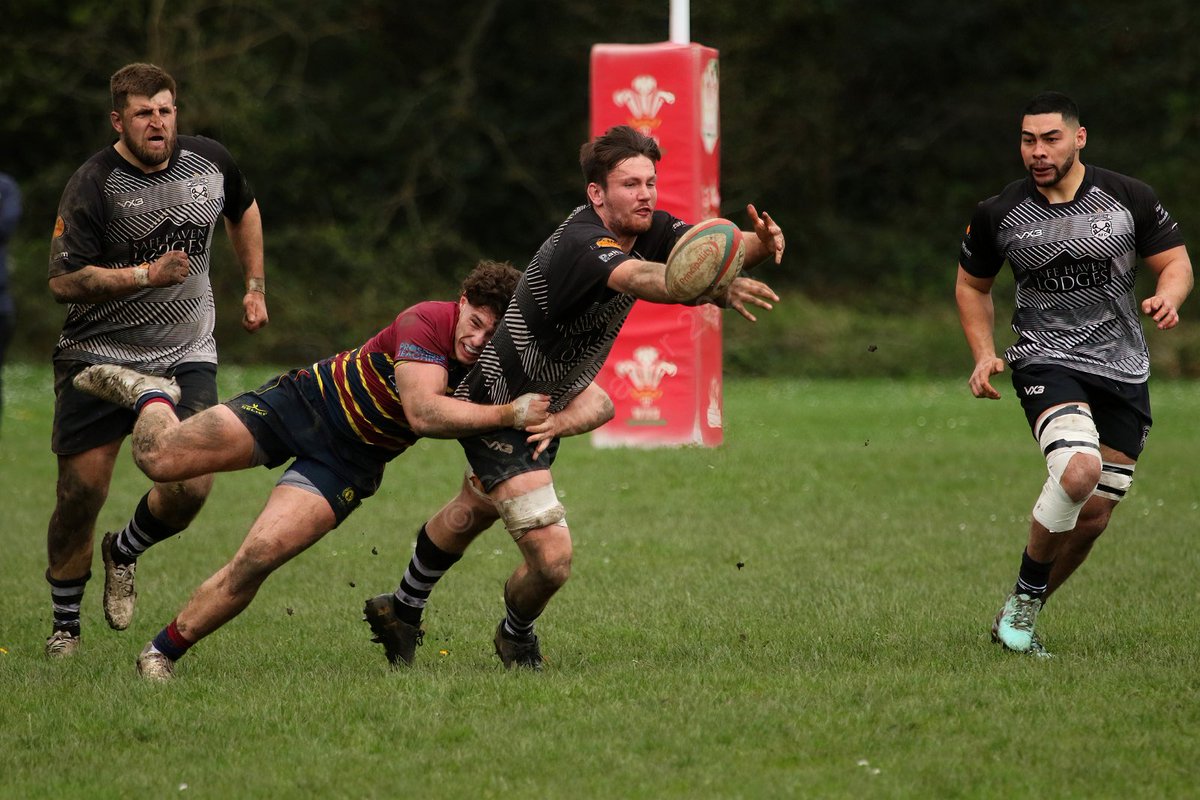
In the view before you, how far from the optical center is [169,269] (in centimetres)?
628

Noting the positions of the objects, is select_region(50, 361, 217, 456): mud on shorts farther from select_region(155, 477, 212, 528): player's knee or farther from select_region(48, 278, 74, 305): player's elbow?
select_region(48, 278, 74, 305): player's elbow

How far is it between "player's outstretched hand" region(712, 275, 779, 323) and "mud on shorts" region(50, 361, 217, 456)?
8.92 feet

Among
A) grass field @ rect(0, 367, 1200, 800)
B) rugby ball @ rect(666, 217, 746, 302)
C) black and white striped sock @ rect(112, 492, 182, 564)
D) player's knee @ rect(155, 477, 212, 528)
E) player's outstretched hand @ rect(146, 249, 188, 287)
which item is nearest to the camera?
grass field @ rect(0, 367, 1200, 800)

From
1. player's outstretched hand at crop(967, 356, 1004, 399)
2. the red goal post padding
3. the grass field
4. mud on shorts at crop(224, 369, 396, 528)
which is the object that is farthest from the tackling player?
the red goal post padding

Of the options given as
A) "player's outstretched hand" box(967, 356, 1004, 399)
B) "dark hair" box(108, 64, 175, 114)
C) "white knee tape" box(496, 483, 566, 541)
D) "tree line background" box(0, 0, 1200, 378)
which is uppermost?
"dark hair" box(108, 64, 175, 114)

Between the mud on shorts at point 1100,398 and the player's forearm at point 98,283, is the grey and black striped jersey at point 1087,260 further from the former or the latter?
the player's forearm at point 98,283

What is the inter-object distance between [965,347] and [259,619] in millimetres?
20547

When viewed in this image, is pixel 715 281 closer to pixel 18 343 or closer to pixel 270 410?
pixel 270 410

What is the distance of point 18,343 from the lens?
27.1m

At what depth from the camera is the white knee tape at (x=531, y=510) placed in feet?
19.4

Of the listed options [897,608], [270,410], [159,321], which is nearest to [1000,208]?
[897,608]

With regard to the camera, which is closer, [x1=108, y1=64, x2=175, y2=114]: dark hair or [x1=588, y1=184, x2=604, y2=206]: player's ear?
[x1=588, y1=184, x2=604, y2=206]: player's ear

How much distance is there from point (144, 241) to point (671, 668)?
2.90 m

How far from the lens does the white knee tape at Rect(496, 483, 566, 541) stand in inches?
233
